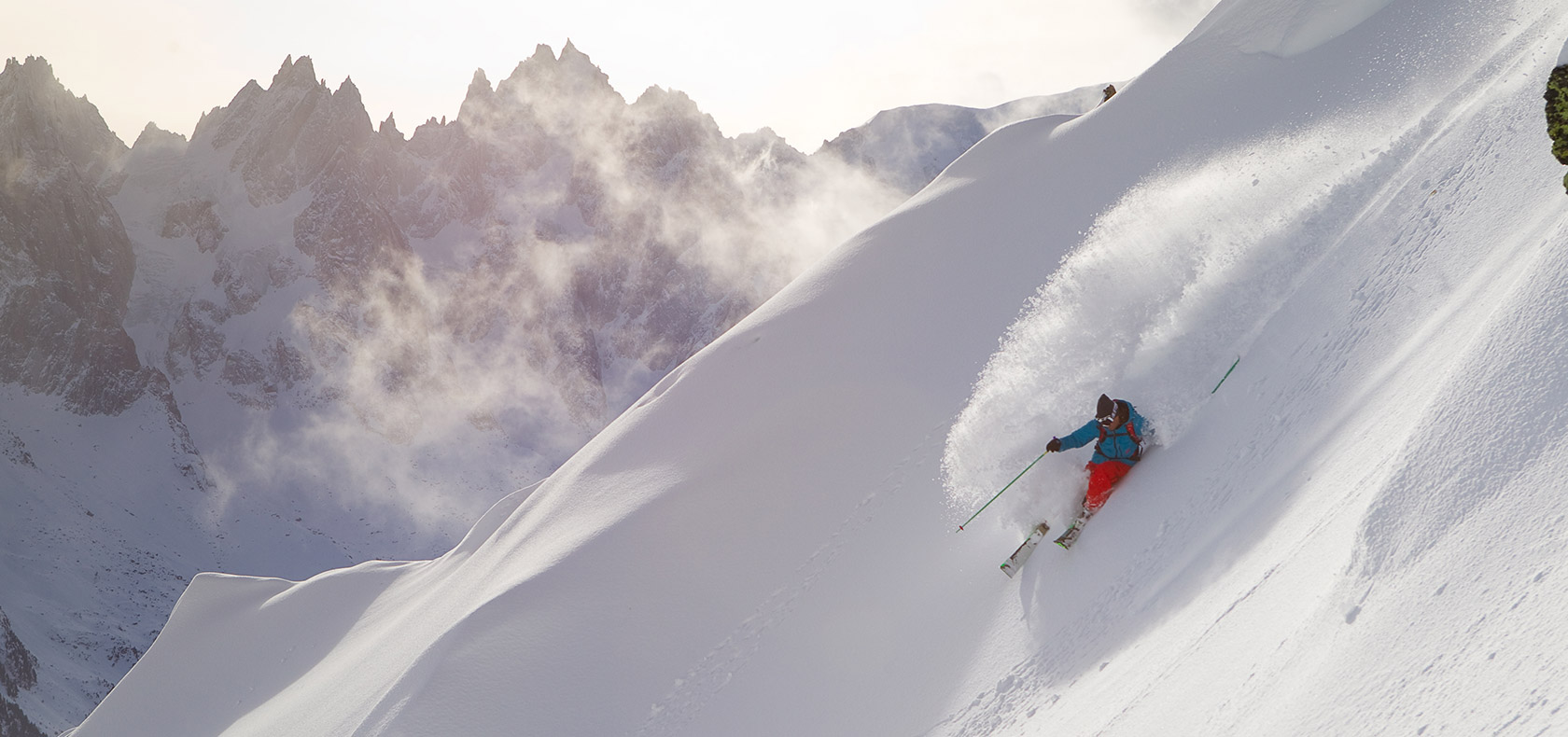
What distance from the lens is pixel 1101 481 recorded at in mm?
7918

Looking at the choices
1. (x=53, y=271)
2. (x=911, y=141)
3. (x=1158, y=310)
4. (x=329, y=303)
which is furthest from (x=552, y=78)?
(x=1158, y=310)

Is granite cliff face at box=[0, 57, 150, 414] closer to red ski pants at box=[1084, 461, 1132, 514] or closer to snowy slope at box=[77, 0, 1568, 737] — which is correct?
snowy slope at box=[77, 0, 1568, 737]

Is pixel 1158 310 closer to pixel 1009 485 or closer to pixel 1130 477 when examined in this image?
pixel 1130 477

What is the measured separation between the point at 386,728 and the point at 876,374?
854 centimetres

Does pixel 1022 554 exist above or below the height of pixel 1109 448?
below

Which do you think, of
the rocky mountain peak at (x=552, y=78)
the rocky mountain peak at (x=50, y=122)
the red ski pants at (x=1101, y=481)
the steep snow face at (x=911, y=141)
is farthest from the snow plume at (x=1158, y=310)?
the rocky mountain peak at (x=552, y=78)

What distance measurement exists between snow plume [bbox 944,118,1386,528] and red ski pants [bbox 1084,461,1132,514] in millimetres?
330

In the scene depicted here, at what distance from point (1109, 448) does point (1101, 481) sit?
0.34m

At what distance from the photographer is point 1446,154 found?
8508 millimetres

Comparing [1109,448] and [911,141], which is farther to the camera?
[911,141]

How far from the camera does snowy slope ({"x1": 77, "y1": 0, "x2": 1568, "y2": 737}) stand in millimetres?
3906

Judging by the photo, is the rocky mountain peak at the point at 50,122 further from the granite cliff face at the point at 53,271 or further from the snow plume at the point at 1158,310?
the snow plume at the point at 1158,310

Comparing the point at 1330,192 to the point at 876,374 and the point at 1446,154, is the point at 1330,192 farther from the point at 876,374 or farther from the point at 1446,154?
the point at 876,374

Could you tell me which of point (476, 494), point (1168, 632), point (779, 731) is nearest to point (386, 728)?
point (779, 731)
